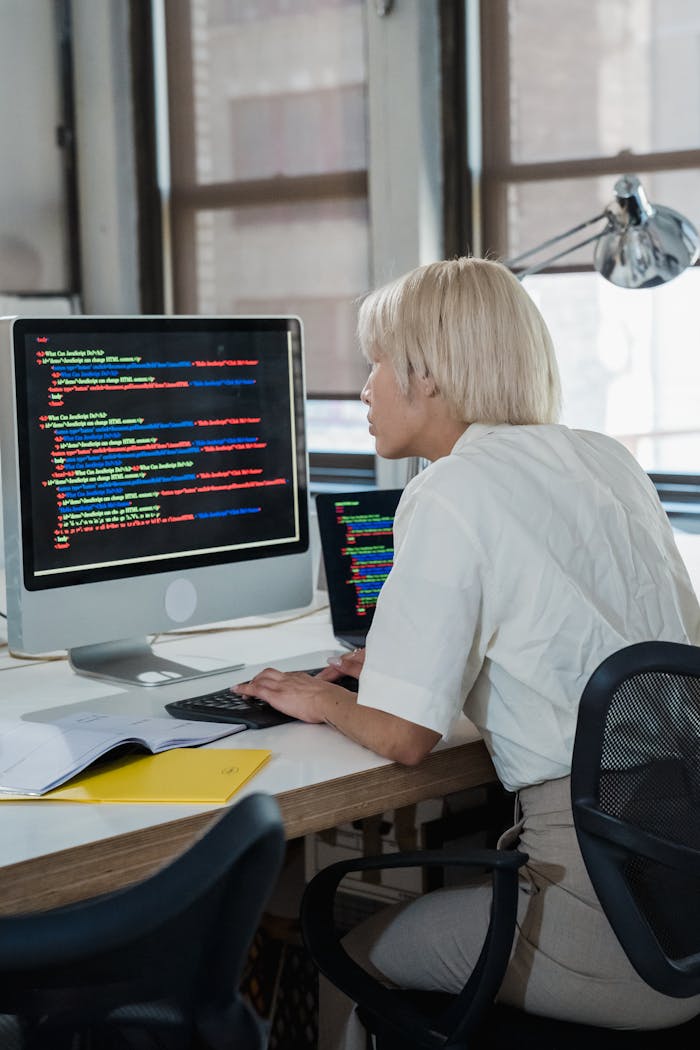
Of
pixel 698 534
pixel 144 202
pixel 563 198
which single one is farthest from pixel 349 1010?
pixel 144 202

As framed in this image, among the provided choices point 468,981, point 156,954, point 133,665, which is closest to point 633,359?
point 133,665

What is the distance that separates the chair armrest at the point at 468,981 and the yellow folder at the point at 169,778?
6.3 inches

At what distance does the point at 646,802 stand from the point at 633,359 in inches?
79.2

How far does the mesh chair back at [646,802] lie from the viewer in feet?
4.02

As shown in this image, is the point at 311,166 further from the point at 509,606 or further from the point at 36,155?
the point at 509,606

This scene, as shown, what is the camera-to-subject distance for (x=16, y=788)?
1.28 m

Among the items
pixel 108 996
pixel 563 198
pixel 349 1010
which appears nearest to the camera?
pixel 108 996

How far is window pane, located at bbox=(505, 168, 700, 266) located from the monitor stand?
1.75 m

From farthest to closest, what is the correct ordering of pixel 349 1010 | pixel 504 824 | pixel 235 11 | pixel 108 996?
pixel 235 11 < pixel 504 824 < pixel 349 1010 < pixel 108 996

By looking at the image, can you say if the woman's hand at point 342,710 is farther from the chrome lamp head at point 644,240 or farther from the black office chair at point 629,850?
the chrome lamp head at point 644,240

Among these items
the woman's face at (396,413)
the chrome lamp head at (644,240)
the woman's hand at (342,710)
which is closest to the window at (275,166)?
the chrome lamp head at (644,240)

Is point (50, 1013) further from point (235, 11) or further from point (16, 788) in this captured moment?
point (235, 11)

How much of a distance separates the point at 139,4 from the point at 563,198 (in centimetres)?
167

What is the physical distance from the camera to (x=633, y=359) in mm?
3086
